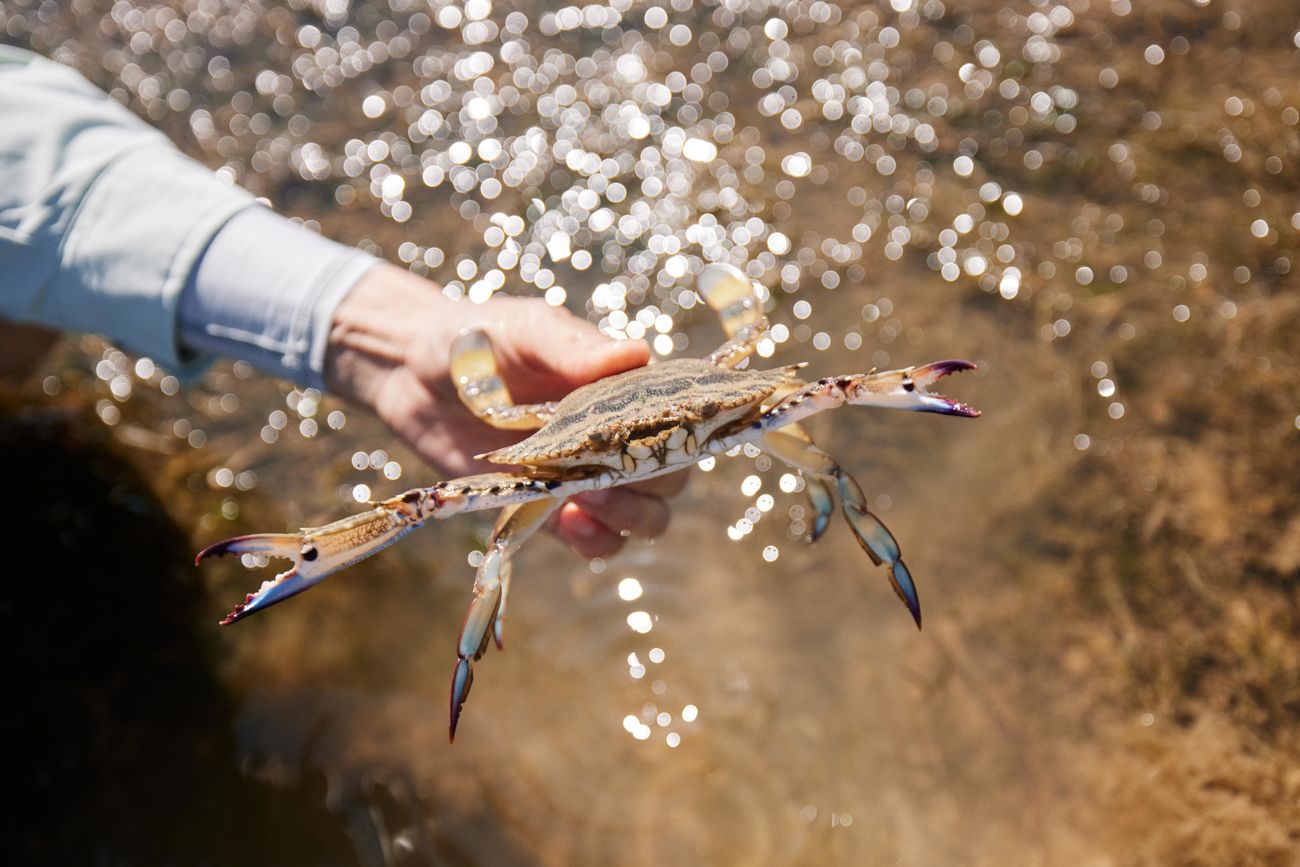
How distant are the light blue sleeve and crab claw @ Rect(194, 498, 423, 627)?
1.37 meters

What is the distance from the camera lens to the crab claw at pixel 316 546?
1.76 meters

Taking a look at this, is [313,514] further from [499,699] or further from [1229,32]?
[1229,32]

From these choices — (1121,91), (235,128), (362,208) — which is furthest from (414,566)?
(1121,91)

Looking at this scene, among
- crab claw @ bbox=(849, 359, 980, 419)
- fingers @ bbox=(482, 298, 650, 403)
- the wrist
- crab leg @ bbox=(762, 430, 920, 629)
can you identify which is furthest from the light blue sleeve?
crab claw @ bbox=(849, 359, 980, 419)

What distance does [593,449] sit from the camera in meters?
2.03

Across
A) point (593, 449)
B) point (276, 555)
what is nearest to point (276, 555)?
point (276, 555)

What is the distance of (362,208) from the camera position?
443 centimetres

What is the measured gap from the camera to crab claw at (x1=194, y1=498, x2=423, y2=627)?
176cm

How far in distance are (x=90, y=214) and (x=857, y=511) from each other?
2366mm

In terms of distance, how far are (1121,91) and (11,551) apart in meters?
5.04

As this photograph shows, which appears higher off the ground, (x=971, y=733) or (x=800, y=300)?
(x=800, y=300)

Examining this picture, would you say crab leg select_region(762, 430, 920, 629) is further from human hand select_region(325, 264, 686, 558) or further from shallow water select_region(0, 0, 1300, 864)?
shallow water select_region(0, 0, 1300, 864)

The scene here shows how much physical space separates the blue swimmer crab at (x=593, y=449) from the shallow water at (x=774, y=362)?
1.09 metres

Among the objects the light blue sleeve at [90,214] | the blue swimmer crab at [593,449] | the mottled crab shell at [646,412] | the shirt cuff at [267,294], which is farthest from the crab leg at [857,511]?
the light blue sleeve at [90,214]
